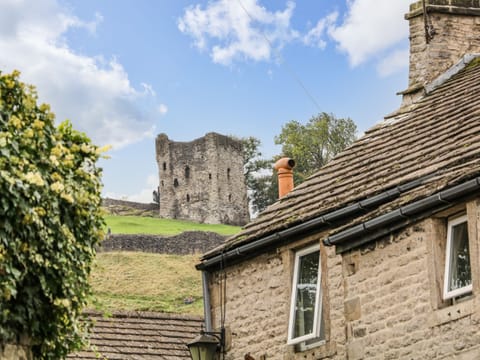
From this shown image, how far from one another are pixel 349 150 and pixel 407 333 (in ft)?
18.2

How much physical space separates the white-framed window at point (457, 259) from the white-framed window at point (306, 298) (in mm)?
2648

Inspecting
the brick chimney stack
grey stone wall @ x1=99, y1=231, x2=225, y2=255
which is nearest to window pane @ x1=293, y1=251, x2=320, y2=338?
the brick chimney stack

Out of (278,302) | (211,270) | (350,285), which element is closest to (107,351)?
(211,270)

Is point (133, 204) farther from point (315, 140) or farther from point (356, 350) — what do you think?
point (356, 350)

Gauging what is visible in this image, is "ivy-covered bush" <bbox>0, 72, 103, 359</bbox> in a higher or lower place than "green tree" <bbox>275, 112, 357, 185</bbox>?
lower

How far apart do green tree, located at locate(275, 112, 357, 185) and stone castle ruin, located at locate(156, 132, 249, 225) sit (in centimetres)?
1902

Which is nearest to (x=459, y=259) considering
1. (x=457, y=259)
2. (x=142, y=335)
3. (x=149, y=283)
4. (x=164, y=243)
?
(x=457, y=259)

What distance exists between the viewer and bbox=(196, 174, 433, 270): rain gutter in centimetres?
1304

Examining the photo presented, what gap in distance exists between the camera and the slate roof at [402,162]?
12570 millimetres

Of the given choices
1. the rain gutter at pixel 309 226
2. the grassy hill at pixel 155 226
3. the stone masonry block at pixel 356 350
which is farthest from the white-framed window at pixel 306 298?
the grassy hill at pixel 155 226

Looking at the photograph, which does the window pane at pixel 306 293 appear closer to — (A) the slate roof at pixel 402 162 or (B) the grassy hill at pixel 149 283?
(A) the slate roof at pixel 402 162

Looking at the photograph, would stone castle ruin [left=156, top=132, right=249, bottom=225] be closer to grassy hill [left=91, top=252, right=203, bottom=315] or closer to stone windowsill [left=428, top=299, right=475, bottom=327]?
grassy hill [left=91, top=252, right=203, bottom=315]

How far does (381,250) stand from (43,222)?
4.34m

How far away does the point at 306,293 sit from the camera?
14.3 meters
